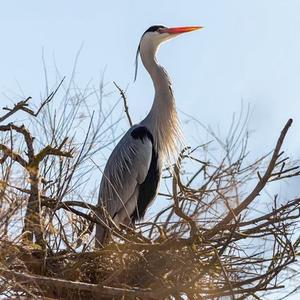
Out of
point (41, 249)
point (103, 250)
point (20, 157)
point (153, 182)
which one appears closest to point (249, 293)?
point (103, 250)

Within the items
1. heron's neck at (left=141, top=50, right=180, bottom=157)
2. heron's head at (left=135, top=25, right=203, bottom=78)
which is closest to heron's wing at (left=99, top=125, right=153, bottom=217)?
heron's neck at (left=141, top=50, right=180, bottom=157)

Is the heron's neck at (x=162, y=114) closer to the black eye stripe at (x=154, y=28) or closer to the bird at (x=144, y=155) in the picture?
the bird at (x=144, y=155)

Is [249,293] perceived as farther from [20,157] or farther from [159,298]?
[20,157]

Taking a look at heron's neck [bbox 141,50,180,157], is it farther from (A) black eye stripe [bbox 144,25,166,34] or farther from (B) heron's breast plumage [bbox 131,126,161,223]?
(A) black eye stripe [bbox 144,25,166,34]

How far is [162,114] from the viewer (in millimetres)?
5211

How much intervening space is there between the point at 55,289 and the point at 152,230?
576mm

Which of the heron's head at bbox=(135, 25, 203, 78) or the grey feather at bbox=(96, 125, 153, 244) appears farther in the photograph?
the heron's head at bbox=(135, 25, 203, 78)

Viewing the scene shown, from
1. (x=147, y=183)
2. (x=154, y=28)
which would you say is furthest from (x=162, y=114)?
(x=154, y=28)

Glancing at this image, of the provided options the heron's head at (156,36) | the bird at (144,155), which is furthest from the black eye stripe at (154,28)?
the bird at (144,155)

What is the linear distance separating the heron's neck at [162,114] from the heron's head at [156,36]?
63mm

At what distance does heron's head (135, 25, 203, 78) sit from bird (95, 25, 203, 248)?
0.04 ft

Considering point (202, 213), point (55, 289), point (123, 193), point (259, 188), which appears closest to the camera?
point (259, 188)

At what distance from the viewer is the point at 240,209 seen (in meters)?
3.07

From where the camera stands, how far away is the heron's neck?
5148 mm
